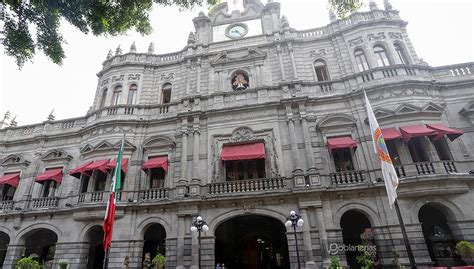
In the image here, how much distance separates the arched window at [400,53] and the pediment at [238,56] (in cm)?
846

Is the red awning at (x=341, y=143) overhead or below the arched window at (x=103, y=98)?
below

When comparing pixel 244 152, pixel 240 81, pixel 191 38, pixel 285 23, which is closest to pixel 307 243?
pixel 244 152

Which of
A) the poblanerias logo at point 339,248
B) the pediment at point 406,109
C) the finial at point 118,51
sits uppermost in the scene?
the finial at point 118,51

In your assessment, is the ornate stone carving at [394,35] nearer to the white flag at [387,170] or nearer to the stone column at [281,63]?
the stone column at [281,63]

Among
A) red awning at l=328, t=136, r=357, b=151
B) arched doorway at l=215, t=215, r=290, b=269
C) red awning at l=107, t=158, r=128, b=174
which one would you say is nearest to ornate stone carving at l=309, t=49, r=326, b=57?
red awning at l=328, t=136, r=357, b=151

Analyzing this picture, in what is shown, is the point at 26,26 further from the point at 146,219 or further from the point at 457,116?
the point at 457,116

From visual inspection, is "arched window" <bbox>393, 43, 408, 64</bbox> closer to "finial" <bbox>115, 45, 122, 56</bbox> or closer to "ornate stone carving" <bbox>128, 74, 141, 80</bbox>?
"ornate stone carving" <bbox>128, 74, 141, 80</bbox>

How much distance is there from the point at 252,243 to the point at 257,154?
6.23 metres

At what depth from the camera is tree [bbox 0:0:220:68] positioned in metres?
7.21

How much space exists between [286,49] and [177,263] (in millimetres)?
14910

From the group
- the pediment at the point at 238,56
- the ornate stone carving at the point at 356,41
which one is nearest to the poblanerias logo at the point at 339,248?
the ornate stone carving at the point at 356,41

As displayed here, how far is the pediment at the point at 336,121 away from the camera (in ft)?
49.1

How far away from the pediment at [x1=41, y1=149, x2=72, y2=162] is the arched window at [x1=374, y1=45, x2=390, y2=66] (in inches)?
837

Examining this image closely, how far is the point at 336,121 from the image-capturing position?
1523 cm
